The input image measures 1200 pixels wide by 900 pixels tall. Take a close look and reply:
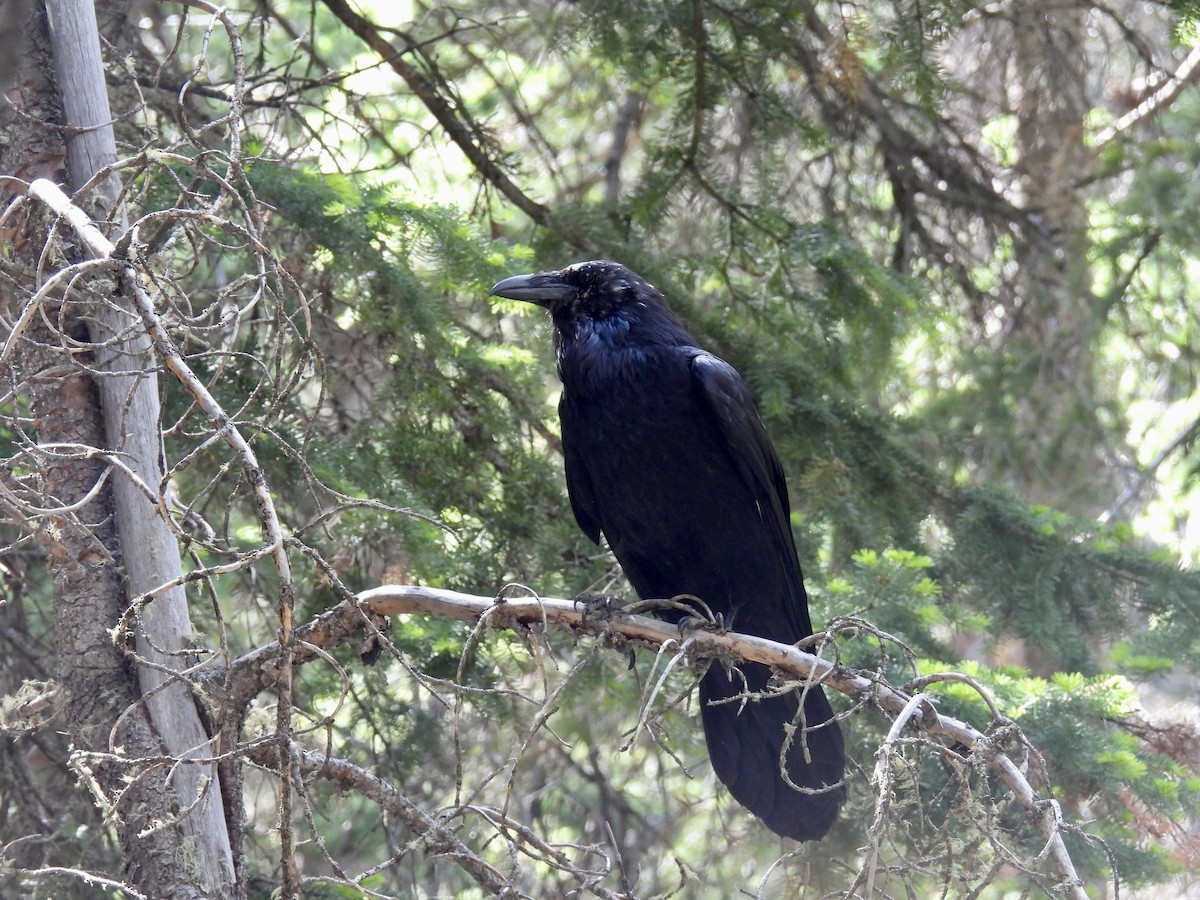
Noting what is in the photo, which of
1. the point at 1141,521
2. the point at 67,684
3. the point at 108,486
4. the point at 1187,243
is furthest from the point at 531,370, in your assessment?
the point at 1141,521

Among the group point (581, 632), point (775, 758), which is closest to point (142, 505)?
point (581, 632)

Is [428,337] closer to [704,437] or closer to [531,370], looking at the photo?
[531,370]

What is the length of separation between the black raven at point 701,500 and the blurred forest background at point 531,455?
0.20m

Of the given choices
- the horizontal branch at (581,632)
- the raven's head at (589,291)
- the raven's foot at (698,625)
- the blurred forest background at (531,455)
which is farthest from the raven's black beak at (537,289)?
the horizontal branch at (581,632)

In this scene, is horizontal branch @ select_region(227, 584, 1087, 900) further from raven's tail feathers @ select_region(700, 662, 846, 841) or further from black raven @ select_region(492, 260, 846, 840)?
black raven @ select_region(492, 260, 846, 840)

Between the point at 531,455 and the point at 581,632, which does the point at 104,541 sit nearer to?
the point at 581,632

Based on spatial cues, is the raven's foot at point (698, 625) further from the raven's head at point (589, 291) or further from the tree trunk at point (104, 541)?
the tree trunk at point (104, 541)

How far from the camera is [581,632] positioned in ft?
9.77

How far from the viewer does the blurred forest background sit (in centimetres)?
255

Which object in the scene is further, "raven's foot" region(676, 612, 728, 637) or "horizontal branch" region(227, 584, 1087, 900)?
"raven's foot" region(676, 612, 728, 637)

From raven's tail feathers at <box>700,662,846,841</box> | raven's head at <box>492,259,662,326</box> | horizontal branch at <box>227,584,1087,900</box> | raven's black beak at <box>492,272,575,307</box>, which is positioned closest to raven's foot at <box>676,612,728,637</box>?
raven's tail feathers at <box>700,662,846,841</box>

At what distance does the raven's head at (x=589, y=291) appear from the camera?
409 centimetres

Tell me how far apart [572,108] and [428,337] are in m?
4.42

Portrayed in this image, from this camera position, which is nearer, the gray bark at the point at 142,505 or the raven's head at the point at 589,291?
the gray bark at the point at 142,505
